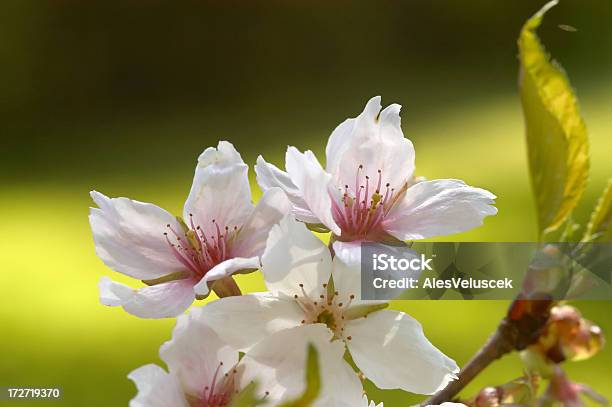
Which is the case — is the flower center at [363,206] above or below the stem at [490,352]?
above

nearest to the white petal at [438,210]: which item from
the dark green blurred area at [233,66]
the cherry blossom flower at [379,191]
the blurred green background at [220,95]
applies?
the cherry blossom flower at [379,191]

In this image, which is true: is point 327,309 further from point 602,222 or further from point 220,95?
point 220,95

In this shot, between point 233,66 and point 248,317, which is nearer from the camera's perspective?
point 248,317

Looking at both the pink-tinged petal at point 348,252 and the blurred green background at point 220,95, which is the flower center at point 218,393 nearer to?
the pink-tinged petal at point 348,252

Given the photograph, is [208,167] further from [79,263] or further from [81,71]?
[81,71]

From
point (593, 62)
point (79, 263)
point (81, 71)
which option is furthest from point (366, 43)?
point (79, 263)

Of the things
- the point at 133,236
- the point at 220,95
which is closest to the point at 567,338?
the point at 133,236

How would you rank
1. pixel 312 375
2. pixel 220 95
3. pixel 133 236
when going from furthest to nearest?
1. pixel 220 95
2. pixel 133 236
3. pixel 312 375
